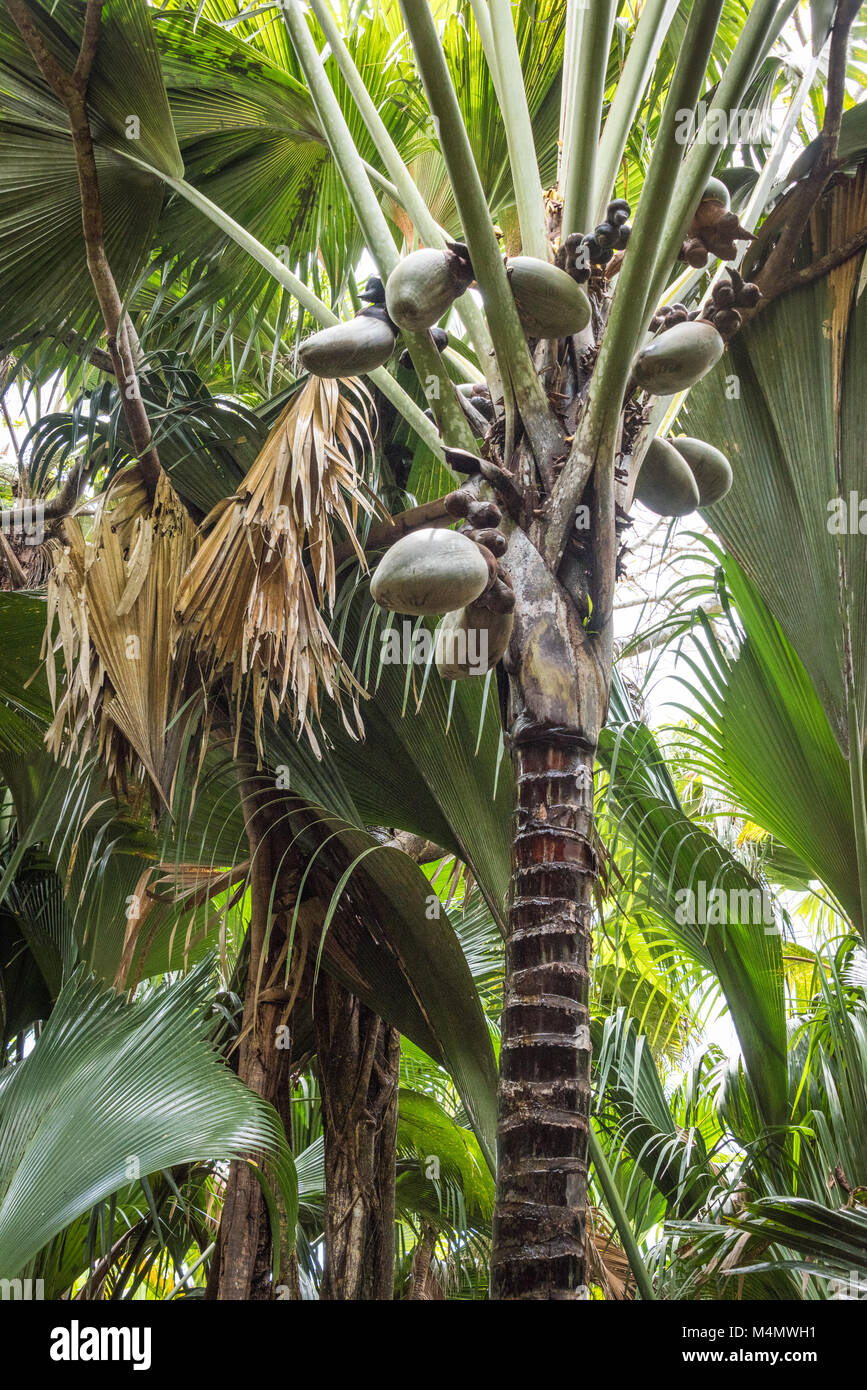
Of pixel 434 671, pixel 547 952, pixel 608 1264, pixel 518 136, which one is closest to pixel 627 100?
pixel 518 136

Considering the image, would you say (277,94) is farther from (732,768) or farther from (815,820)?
(815,820)

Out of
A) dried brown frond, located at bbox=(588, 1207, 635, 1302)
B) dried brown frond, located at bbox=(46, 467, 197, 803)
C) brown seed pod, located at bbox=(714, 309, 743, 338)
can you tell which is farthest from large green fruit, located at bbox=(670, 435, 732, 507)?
dried brown frond, located at bbox=(588, 1207, 635, 1302)

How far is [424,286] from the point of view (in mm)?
1520

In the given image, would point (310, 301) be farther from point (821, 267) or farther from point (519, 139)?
point (821, 267)

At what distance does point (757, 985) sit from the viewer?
2.22 m

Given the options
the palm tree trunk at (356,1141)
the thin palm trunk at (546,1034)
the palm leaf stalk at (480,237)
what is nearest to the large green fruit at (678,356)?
the palm leaf stalk at (480,237)

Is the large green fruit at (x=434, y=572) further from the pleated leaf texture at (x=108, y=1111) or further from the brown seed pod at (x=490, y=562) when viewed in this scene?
the pleated leaf texture at (x=108, y=1111)

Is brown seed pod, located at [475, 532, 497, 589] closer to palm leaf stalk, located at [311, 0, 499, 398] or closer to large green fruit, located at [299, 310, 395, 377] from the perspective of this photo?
large green fruit, located at [299, 310, 395, 377]

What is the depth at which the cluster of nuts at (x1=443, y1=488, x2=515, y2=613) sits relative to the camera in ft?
4.85

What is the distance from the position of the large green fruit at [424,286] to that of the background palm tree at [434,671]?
0.17 feet

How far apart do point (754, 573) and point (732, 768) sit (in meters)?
0.43

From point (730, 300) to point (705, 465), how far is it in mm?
278

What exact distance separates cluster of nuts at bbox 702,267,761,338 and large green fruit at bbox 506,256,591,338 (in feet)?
0.81
